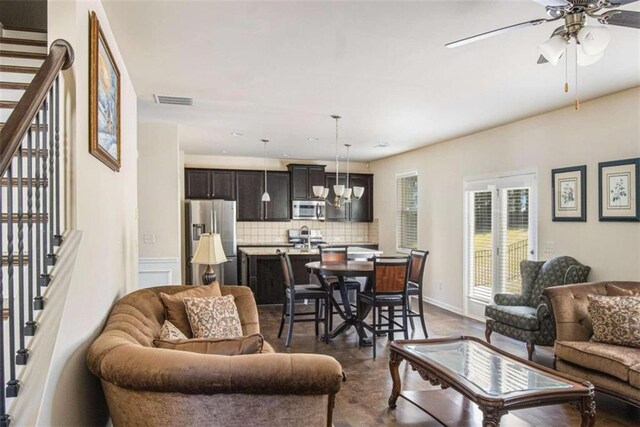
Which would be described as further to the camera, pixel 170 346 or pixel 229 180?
pixel 229 180

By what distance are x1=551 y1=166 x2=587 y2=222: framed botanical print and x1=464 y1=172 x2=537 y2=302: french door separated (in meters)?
0.32

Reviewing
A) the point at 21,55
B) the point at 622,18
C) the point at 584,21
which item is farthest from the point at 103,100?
the point at 622,18

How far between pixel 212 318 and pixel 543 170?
3971 millimetres

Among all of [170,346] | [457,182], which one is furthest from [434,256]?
[170,346]

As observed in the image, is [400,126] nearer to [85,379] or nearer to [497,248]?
[497,248]

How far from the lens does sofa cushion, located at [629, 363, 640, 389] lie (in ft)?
9.08

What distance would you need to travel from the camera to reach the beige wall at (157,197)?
16.9ft

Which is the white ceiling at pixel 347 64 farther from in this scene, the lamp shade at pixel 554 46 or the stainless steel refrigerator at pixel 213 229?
the stainless steel refrigerator at pixel 213 229

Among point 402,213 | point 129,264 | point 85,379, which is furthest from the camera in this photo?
point 402,213

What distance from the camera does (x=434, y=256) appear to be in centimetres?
691

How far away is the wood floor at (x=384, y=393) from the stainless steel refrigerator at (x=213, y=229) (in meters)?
2.28

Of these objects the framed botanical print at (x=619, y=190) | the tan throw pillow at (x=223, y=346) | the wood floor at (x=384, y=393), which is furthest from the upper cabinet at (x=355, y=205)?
the tan throw pillow at (x=223, y=346)

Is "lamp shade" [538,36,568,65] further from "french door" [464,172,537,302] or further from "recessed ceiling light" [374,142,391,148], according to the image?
"recessed ceiling light" [374,142,391,148]

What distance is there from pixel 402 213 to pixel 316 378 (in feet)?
21.6
